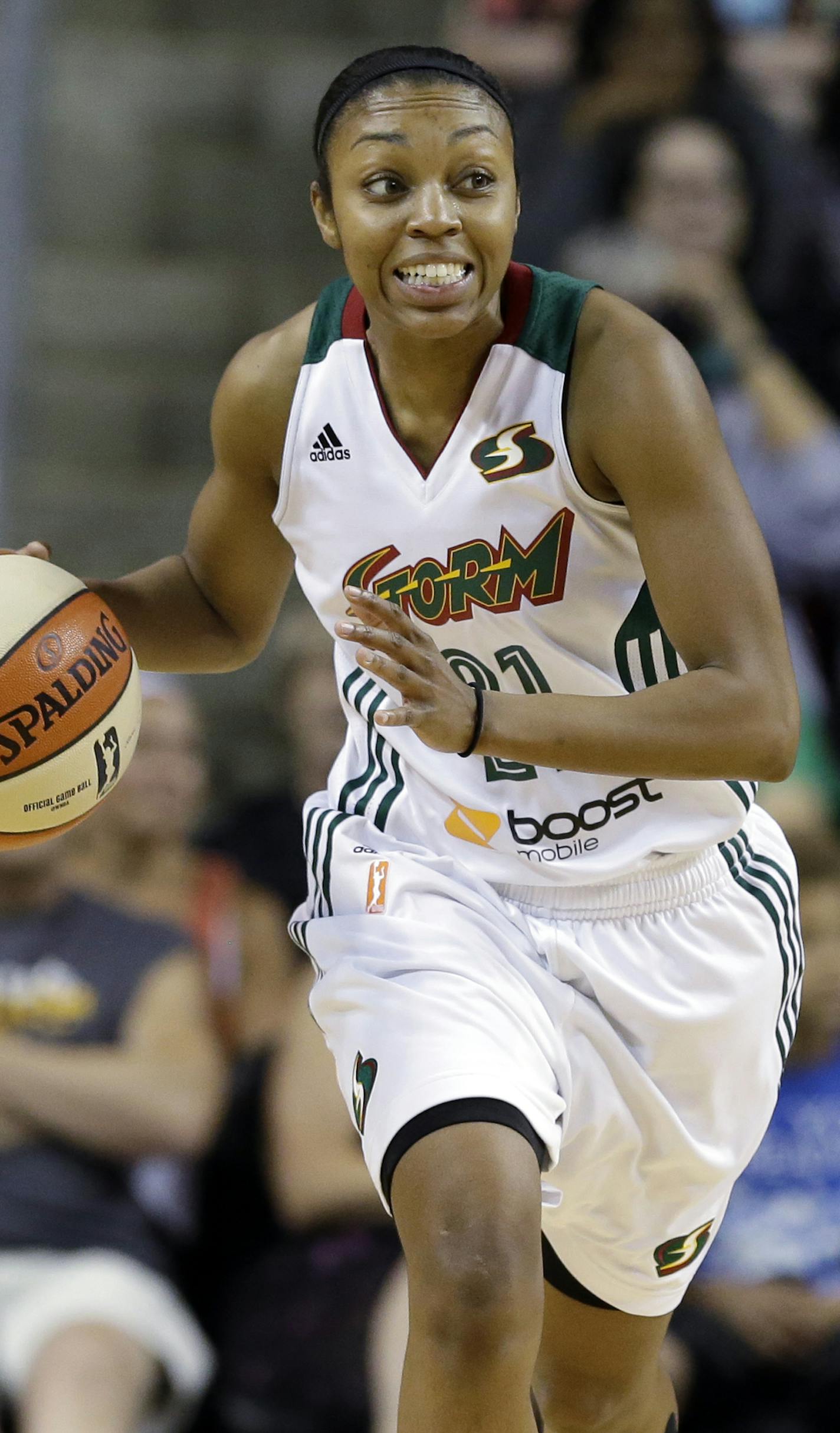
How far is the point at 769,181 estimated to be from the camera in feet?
21.7

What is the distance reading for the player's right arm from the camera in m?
3.16

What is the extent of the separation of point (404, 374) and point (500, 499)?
284 millimetres

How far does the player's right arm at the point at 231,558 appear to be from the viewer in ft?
10.4

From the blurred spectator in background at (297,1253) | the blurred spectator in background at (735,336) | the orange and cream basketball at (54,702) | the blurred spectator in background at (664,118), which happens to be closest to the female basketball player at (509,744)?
the orange and cream basketball at (54,702)

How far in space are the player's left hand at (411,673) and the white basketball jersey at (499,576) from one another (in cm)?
37

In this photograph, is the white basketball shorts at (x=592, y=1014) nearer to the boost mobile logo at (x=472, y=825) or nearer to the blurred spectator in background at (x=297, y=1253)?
the boost mobile logo at (x=472, y=825)

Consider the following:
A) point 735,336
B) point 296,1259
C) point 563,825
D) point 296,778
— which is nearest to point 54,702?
point 563,825

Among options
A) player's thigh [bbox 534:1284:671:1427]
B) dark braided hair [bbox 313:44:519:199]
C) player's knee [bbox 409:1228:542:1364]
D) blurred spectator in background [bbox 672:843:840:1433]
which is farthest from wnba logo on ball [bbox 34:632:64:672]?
blurred spectator in background [bbox 672:843:840:1433]

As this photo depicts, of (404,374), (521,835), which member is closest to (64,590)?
(404,374)

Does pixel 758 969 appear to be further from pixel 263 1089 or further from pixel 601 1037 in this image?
pixel 263 1089

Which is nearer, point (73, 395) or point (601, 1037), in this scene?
point (601, 1037)

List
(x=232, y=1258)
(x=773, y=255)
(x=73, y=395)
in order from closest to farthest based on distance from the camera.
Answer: (x=232, y=1258) < (x=773, y=255) < (x=73, y=395)

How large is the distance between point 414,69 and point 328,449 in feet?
1.99

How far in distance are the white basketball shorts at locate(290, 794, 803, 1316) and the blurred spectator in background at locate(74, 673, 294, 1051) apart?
96.4 inches
